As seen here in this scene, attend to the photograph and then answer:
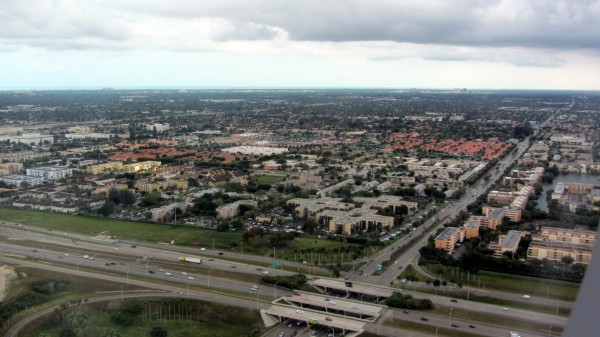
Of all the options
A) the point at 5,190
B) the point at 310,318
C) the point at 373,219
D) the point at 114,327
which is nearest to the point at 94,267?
the point at 114,327

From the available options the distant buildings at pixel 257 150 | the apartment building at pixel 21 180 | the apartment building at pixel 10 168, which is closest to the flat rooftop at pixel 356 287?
the apartment building at pixel 21 180

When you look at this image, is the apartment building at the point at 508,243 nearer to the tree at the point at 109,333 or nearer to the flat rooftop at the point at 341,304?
the flat rooftop at the point at 341,304

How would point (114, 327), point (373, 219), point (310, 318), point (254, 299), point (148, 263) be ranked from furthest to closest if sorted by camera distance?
point (373, 219) → point (148, 263) → point (254, 299) → point (310, 318) → point (114, 327)

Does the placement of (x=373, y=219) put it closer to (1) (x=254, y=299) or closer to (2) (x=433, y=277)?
(2) (x=433, y=277)

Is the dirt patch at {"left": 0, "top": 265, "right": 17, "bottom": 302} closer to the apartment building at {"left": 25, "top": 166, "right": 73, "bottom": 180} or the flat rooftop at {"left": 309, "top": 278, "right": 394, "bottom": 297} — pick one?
the flat rooftop at {"left": 309, "top": 278, "right": 394, "bottom": 297}

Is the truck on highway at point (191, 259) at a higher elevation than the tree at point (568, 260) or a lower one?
lower

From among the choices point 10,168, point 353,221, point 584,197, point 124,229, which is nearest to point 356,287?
point 353,221
